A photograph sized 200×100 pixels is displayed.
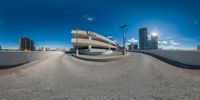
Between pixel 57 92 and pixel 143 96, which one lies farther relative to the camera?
pixel 57 92

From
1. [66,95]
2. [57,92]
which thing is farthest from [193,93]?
[57,92]

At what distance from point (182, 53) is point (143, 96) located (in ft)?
45.0

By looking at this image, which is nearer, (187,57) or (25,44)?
(187,57)

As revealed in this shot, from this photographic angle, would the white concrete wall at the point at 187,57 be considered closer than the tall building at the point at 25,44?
Yes

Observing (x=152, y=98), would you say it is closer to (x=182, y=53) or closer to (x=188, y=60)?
(x=188, y=60)

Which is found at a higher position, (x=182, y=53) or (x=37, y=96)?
(x=182, y=53)

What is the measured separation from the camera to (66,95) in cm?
670

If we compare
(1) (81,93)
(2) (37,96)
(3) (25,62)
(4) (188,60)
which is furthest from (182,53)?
(3) (25,62)

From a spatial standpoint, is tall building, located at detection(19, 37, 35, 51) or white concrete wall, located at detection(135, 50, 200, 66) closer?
white concrete wall, located at detection(135, 50, 200, 66)

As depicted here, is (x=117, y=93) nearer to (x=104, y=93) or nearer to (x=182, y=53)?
(x=104, y=93)

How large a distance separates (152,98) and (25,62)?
16017mm

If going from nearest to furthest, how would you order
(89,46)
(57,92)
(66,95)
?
1. (66,95)
2. (57,92)
3. (89,46)

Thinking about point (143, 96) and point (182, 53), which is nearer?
point (143, 96)

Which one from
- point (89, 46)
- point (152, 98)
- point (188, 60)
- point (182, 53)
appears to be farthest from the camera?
point (89, 46)
